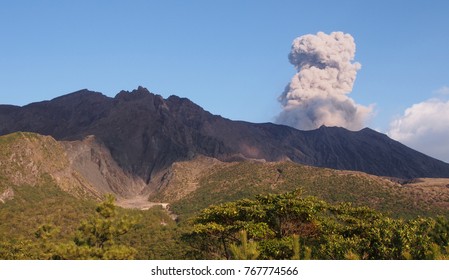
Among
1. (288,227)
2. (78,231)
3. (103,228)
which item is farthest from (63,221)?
(288,227)

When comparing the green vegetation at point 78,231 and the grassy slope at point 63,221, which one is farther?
the grassy slope at point 63,221

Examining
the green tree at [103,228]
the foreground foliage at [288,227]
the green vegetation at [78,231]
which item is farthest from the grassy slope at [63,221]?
the foreground foliage at [288,227]

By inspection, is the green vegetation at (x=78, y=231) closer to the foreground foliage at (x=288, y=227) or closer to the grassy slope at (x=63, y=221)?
the grassy slope at (x=63, y=221)

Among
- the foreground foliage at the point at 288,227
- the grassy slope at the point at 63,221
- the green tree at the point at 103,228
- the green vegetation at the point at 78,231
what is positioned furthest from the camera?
the grassy slope at the point at 63,221

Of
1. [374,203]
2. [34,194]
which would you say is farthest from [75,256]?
[34,194]

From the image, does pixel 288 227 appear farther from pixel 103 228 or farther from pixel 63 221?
pixel 63 221

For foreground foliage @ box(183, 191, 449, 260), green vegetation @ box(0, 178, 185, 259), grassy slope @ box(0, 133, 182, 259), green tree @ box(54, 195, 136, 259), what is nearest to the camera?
foreground foliage @ box(183, 191, 449, 260)

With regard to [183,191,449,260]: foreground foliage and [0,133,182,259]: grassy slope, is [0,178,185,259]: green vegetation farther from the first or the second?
[183,191,449,260]: foreground foliage

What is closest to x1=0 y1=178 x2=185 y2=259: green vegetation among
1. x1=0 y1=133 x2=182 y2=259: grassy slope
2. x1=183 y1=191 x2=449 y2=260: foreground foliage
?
x1=0 y1=133 x2=182 y2=259: grassy slope

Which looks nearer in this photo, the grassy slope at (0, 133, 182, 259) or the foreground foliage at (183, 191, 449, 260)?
the foreground foliage at (183, 191, 449, 260)

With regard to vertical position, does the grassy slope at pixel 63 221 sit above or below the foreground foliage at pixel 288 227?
below
